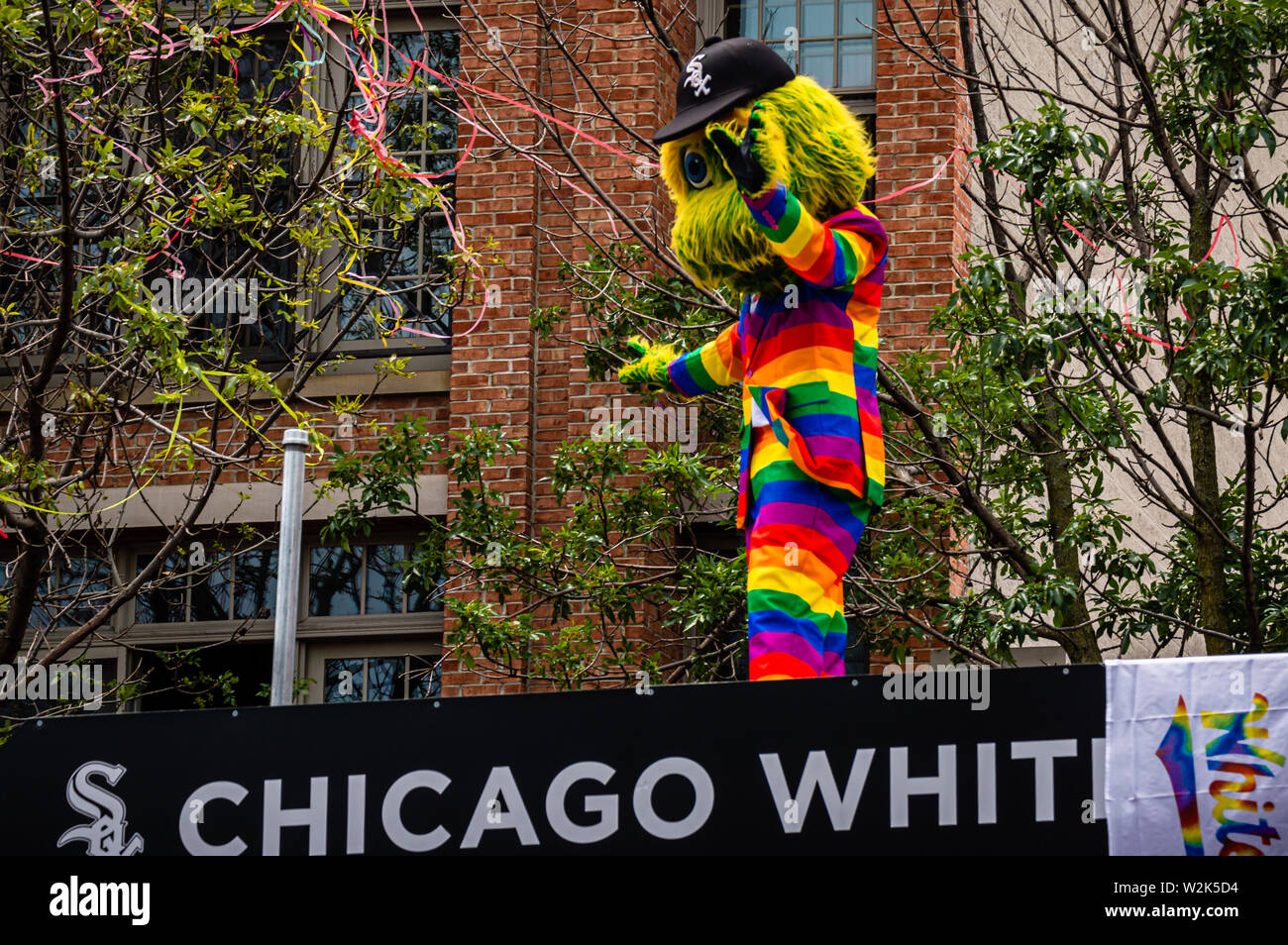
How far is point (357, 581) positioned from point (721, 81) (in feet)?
18.9

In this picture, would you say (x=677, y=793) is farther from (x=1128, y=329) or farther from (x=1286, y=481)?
(x=1286, y=481)

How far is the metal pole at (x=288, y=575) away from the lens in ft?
15.8

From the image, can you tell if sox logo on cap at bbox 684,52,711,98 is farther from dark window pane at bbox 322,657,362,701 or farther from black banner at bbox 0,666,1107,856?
dark window pane at bbox 322,657,362,701

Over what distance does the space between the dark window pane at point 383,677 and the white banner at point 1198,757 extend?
704 centimetres

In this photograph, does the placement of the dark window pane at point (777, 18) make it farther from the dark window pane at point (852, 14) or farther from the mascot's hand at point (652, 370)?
the mascot's hand at point (652, 370)

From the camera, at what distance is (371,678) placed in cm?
994

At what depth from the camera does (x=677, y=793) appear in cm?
332

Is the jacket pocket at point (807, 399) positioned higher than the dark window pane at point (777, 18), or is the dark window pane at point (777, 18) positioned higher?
the dark window pane at point (777, 18)

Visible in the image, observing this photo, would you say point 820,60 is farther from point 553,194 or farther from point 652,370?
point 652,370

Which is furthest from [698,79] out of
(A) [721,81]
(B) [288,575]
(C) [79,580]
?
(C) [79,580]

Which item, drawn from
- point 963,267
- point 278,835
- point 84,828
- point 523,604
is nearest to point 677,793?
point 278,835

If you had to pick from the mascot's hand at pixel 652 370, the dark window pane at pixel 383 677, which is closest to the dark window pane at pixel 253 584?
the dark window pane at pixel 383 677

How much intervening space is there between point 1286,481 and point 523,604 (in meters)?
3.69

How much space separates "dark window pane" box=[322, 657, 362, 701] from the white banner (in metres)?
7.22
